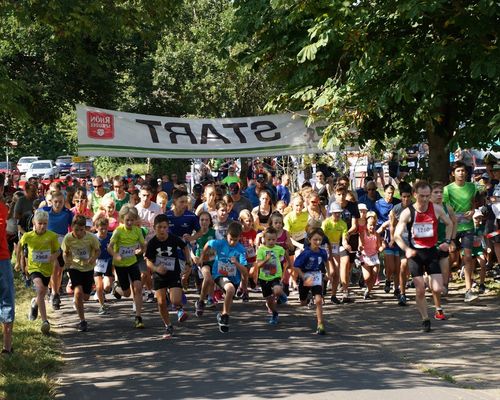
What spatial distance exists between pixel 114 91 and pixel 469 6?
1774 cm

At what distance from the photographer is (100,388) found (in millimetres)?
8609

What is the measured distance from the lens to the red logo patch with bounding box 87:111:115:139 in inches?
658

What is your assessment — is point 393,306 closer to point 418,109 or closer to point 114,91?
point 418,109

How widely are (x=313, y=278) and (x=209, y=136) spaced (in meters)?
6.45

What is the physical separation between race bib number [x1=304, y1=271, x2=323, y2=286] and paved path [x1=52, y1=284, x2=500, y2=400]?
21.6 inches

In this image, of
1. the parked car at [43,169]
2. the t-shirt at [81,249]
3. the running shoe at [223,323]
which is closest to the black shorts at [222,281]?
the running shoe at [223,323]

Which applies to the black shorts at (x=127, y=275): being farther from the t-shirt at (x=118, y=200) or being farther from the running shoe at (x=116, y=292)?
the t-shirt at (x=118, y=200)

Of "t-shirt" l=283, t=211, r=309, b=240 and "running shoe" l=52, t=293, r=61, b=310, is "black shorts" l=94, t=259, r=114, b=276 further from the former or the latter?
"t-shirt" l=283, t=211, r=309, b=240

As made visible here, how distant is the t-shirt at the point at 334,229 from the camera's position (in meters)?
14.3

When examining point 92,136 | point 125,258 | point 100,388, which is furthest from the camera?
point 92,136

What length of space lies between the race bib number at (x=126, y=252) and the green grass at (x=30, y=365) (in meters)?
1.38

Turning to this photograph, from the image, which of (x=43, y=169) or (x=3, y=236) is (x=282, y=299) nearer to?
(x=3, y=236)

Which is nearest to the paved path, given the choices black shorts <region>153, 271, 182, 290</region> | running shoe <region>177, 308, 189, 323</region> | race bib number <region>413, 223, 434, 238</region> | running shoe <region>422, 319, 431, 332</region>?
running shoe <region>422, 319, 431, 332</region>

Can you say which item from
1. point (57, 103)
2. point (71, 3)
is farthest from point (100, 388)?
point (57, 103)
